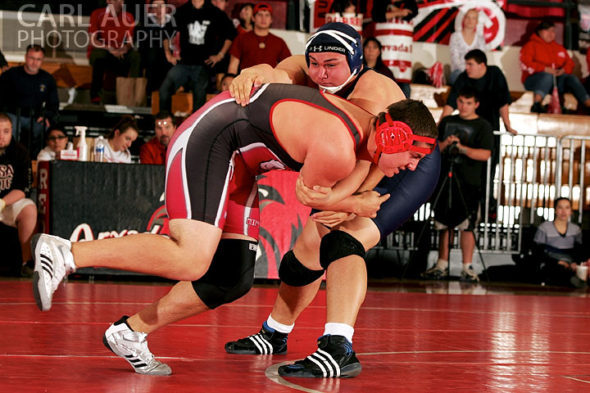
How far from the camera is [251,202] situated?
3.76 metres

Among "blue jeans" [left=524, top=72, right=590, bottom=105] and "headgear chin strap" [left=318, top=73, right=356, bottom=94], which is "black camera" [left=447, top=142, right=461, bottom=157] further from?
"headgear chin strap" [left=318, top=73, right=356, bottom=94]

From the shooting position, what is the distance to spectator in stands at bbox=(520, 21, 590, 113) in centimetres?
1173

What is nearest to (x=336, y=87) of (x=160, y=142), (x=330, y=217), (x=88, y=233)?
(x=330, y=217)

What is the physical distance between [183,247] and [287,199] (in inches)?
171

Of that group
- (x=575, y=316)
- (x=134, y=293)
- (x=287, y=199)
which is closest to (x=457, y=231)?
(x=287, y=199)

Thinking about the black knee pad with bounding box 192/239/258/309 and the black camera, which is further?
the black camera

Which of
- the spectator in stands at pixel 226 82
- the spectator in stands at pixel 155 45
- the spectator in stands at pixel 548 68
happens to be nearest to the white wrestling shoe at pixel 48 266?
the spectator in stands at pixel 226 82

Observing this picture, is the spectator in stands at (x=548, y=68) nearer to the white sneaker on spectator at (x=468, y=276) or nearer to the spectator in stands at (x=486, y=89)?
the spectator in stands at (x=486, y=89)

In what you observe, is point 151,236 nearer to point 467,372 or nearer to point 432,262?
point 467,372

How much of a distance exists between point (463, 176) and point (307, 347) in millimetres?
4824

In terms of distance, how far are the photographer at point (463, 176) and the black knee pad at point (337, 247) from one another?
504 centimetres

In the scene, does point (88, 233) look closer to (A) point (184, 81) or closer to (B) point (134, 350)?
(A) point (184, 81)

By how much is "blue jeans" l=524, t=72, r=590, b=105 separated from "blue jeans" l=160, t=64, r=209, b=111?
4431mm

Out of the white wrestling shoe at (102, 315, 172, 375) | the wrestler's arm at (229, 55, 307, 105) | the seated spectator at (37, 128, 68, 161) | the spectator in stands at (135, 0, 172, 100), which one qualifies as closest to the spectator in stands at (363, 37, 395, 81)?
the spectator in stands at (135, 0, 172, 100)
